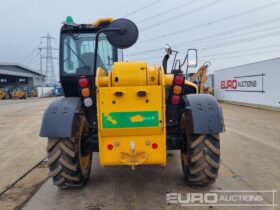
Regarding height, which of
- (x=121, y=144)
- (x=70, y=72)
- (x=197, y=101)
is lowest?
(x=121, y=144)

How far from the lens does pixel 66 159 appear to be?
4.77 metres

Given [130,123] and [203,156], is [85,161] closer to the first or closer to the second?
[130,123]

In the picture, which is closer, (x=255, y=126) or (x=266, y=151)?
(x=266, y=151)

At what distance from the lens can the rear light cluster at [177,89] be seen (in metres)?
4.72

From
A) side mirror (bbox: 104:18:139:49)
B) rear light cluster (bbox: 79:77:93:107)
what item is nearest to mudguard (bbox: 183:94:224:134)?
side mirror (bbox: 104:18:139:49)

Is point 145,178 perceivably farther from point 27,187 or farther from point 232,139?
point 232,139

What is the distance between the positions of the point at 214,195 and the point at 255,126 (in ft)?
26.0

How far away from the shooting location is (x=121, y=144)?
448 centimetres

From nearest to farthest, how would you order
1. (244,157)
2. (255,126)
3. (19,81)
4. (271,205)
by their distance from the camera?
(271,205) → (244,157) → (255,126) → (19,81)

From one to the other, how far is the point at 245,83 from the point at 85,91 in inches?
754

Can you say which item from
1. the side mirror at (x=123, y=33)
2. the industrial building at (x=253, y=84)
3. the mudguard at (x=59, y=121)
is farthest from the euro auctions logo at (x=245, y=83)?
the mudguard at (x=59, y=121)

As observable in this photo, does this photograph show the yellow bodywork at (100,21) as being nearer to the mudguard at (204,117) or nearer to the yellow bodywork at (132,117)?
the yellow bodywork at (132,117)

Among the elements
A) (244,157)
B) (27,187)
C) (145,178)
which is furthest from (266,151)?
(27,187)

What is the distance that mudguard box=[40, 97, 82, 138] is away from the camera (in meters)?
4.59
